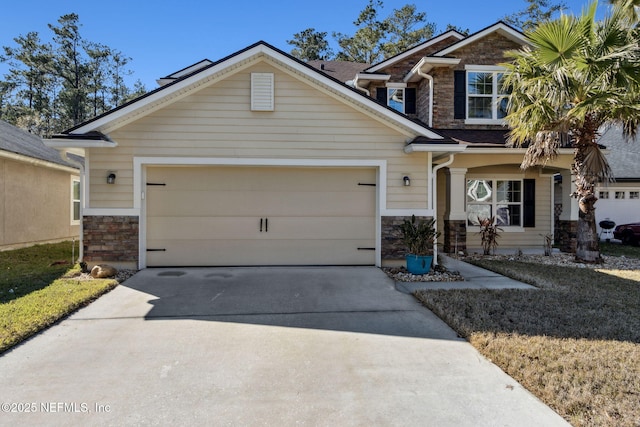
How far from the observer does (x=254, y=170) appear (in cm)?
870

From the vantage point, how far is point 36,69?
109 ft

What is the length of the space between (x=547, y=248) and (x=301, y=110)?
8240 mm

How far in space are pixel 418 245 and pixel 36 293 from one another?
6.79 meters

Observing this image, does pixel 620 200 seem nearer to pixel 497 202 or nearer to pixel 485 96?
pixel 497 202

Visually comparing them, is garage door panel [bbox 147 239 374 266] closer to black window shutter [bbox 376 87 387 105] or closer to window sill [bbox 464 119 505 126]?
window sill [bbox 464 119 505 126]

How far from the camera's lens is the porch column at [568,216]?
447 inches

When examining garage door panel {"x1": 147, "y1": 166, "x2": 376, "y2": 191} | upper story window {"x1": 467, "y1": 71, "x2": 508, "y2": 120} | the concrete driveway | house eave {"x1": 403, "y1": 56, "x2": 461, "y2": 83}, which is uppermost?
house eave {"x1": 403, "y1": 56, "x2": 461, "y2": 83}

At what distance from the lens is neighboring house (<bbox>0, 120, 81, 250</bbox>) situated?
11102 mm

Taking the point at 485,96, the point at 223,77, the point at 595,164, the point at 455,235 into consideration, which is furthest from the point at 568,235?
the point at 223,77

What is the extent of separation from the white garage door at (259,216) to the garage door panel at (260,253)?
0.02 meters

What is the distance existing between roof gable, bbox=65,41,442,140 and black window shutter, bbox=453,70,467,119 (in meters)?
3.84

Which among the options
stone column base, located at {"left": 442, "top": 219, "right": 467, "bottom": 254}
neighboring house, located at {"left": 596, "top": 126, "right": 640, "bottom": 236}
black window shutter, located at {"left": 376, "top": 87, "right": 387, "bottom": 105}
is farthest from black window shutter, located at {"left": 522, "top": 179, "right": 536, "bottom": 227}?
neighboring house, located at {"left": 596, "top": 126, "right": 640, "bottom": 236}

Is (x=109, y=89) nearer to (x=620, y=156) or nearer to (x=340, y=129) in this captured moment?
(x=340, y=129)

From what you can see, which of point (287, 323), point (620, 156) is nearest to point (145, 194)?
point (287, 323)
